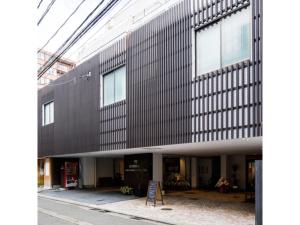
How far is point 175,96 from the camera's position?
504 inches

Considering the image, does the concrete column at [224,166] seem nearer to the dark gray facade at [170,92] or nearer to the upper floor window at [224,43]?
the dark gray facade at [170,92]

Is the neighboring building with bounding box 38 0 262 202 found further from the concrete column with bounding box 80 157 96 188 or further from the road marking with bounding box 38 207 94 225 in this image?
the road marking with bounding box 38 207 94 225

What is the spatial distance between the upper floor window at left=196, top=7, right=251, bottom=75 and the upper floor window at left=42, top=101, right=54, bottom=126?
17.3 metres

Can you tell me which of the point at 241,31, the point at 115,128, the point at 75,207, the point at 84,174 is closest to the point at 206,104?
the point at 241,31

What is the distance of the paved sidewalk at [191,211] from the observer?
11.8m

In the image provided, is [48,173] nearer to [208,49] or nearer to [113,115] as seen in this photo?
[113,115]

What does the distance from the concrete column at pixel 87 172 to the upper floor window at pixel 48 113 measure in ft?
14.1

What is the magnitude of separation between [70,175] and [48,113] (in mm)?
5526

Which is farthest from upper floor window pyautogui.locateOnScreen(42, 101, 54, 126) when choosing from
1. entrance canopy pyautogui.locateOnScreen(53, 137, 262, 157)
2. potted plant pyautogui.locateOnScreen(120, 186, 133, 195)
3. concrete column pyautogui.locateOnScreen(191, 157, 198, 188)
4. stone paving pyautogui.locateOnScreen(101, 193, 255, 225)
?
stone paving pyautogui.locateOnScreen(101, 193, 255, 225)

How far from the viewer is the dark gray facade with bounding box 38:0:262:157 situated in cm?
997

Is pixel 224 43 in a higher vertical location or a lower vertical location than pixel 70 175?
higher

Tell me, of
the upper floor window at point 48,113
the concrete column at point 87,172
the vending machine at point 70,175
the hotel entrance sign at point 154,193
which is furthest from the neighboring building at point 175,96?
the concrete column at point 87,172

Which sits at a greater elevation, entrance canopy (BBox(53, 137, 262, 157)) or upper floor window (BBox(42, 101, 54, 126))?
upper floor window (BBox(42, 101, 54, 126))

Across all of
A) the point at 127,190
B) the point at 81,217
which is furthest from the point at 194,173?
the point at 81,217
